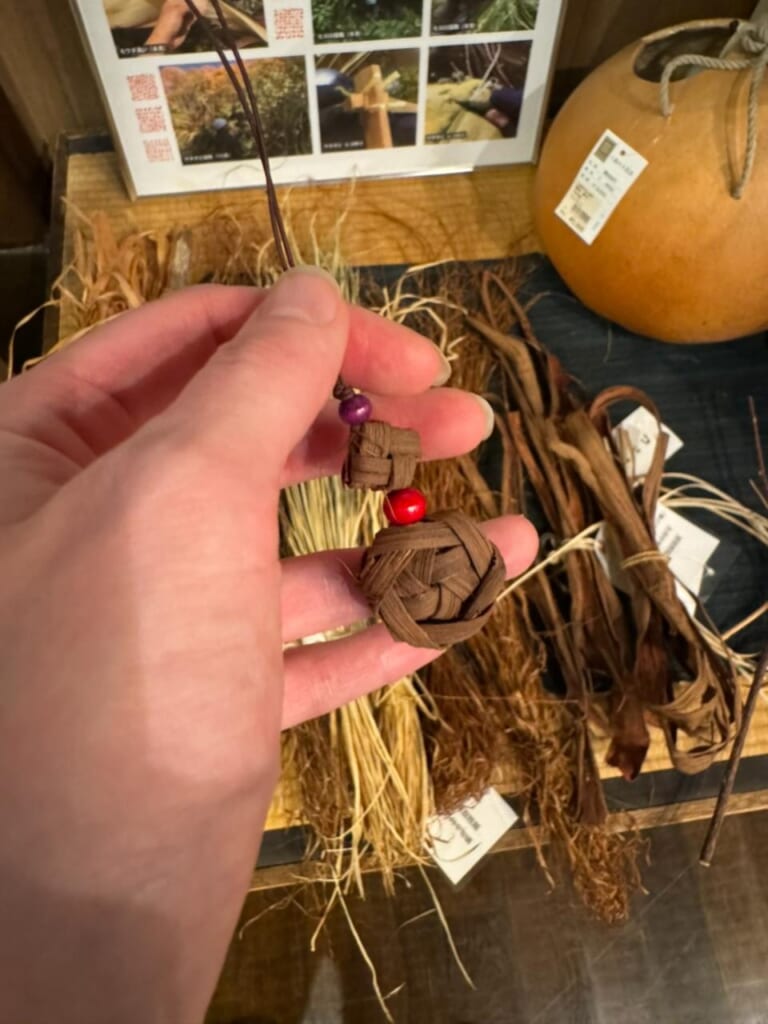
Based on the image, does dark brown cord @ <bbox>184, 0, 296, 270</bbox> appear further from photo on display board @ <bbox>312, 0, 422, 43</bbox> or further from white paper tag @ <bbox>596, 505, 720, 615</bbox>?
white paper tag @ <bbox>596, 505, 720, 615</bbox>

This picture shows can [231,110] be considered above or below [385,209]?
above

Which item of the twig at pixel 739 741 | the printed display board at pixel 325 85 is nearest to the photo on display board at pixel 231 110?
the printed display board at pixel 325 85

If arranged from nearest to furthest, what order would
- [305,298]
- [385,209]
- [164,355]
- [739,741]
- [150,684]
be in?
[150,684]
[305,298]
[164,355]
[739,741]
[385,209]

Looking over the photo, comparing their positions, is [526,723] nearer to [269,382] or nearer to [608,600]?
[608,600]

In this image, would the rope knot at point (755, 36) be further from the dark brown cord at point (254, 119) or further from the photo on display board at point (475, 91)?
the dark brown cord at point (254, 119)

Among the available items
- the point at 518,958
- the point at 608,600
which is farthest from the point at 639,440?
the point at 518,958
